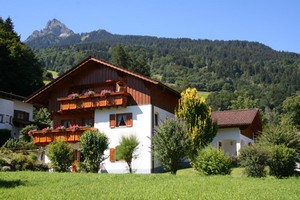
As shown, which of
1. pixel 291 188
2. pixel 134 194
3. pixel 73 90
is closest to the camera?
pixel 134 194

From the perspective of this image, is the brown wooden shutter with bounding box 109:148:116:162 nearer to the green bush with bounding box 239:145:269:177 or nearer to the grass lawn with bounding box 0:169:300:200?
the green bush with bounding box 239:145:269:177

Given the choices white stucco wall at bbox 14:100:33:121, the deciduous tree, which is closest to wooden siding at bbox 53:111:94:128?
the deciduous tree

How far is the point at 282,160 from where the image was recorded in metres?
23.6

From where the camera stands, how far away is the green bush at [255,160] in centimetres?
2323

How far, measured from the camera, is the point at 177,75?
491 feet

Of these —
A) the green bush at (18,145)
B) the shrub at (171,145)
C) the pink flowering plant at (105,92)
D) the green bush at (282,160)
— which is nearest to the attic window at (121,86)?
the pink flowering plant at (105,92)

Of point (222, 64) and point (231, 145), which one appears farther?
point (222, 64)

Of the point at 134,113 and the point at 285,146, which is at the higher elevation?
the point at 134,113

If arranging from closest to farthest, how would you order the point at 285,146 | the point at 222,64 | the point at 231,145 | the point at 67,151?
the point at 285,146, the point at 67,151, the point at 231,145, the point at 222,64

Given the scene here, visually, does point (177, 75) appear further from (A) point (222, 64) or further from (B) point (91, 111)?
(B) point (91, 111)

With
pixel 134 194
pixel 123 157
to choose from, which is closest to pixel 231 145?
pixel 123 157

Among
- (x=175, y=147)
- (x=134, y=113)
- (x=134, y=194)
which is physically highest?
(x=134, y=113)

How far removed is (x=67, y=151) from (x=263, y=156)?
13.7 m

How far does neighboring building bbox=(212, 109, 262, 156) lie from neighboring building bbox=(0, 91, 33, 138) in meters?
26.0
